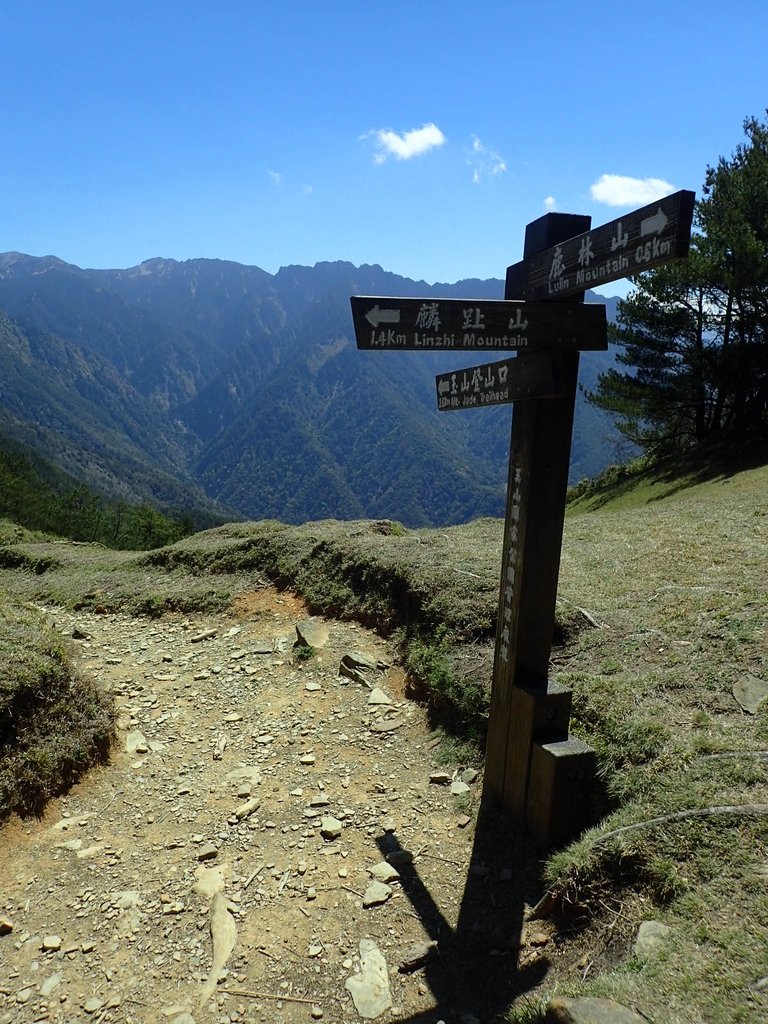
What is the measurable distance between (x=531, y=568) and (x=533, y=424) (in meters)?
1.00

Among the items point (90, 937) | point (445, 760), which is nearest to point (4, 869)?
point (90, 937)

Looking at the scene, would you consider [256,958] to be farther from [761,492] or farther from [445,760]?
[761,492]

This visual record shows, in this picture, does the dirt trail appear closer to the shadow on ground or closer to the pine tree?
the shadow on ground

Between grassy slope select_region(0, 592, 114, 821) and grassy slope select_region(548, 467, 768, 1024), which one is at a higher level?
grassy slope select_region(548, 467, 768, 1024)

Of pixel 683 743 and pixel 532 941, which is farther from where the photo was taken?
pixel 683 743

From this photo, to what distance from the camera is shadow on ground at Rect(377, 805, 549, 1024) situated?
11.9 feet

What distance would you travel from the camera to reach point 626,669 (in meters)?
5.88

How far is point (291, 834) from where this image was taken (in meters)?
5.21

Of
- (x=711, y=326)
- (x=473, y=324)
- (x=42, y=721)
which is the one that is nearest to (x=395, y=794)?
(x=42, y=721)

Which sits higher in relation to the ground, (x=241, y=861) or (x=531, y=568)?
(x=531, y=568)

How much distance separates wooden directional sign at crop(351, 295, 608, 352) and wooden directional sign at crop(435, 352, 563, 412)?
0.15 m

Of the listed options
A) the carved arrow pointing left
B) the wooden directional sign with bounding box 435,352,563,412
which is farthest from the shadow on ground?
the carved arrow pointing left

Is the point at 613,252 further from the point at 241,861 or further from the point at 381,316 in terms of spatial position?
the point at 241,861

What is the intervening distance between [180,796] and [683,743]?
4064 millimetres
